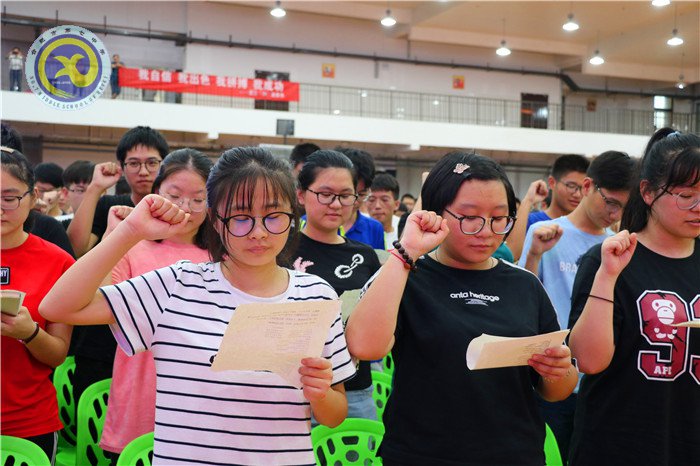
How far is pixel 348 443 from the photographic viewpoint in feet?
7.43

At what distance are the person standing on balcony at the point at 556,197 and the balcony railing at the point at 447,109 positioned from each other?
14.5m

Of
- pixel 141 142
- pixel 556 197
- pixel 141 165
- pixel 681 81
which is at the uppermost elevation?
pixel 681 81

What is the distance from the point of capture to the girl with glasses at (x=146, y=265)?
A: 2287 mm

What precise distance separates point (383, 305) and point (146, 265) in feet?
3.33

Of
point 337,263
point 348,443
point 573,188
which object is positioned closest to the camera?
point 348,443

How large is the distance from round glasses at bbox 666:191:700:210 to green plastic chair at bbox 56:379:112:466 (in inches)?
79.8

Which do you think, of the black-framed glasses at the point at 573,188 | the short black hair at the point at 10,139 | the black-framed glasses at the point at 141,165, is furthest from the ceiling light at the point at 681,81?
the short black hair at the point at 10,139

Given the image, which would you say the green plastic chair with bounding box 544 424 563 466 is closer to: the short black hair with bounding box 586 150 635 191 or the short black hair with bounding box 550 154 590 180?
the short black hair with bounding box 586 150 635 191

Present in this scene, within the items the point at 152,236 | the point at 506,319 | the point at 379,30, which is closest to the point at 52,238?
the point at 152,236

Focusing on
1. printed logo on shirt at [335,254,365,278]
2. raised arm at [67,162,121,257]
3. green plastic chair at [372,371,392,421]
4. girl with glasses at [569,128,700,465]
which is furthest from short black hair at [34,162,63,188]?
girl with glasses at [569,128,700,465]

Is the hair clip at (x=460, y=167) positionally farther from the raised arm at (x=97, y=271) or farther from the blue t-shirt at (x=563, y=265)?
the blue t-shirt at (x=563, y=265)

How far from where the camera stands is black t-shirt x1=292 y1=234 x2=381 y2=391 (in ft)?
9.46

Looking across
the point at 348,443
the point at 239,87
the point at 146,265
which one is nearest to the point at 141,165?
the point at 146,265

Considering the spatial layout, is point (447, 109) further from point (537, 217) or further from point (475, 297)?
point (475, 297)
